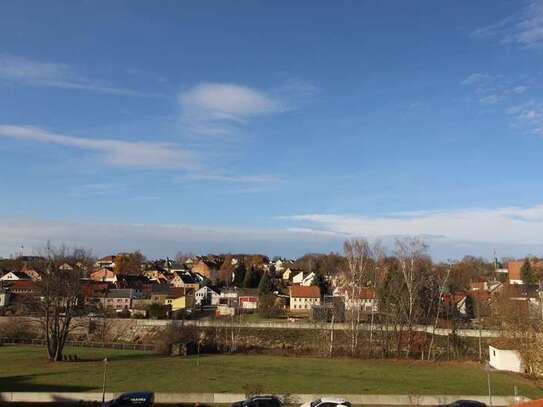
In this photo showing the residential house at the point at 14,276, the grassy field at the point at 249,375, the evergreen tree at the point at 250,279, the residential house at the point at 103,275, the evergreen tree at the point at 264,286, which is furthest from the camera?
the residential house at the point at 103,275

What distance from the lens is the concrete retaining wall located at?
2811 centimetres

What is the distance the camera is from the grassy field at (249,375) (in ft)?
111

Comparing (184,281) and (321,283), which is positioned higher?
(321,283)

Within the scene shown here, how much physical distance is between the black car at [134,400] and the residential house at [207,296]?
3343 inches

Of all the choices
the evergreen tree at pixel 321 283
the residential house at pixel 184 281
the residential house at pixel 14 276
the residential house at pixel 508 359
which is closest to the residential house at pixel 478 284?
the evergreen tree at pixel 321 283

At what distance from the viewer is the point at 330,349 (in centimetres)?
5578

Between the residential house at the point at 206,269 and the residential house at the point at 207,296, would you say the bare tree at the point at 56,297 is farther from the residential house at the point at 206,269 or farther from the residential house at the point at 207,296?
the residential house at the point at 206,269

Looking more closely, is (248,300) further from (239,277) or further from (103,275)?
(103,275)

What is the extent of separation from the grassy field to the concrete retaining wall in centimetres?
360

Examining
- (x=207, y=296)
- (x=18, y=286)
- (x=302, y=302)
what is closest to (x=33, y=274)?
(x=18, y=286)

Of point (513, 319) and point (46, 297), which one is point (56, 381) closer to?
point (46, 297)

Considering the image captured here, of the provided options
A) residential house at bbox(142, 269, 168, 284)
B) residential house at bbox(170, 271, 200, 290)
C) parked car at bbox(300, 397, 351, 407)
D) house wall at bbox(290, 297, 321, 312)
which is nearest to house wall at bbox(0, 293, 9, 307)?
residential house at bbox(170, 271, 200, 290)

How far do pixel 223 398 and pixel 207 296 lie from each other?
8629 centimetres

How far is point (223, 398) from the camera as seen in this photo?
93.7 ft
